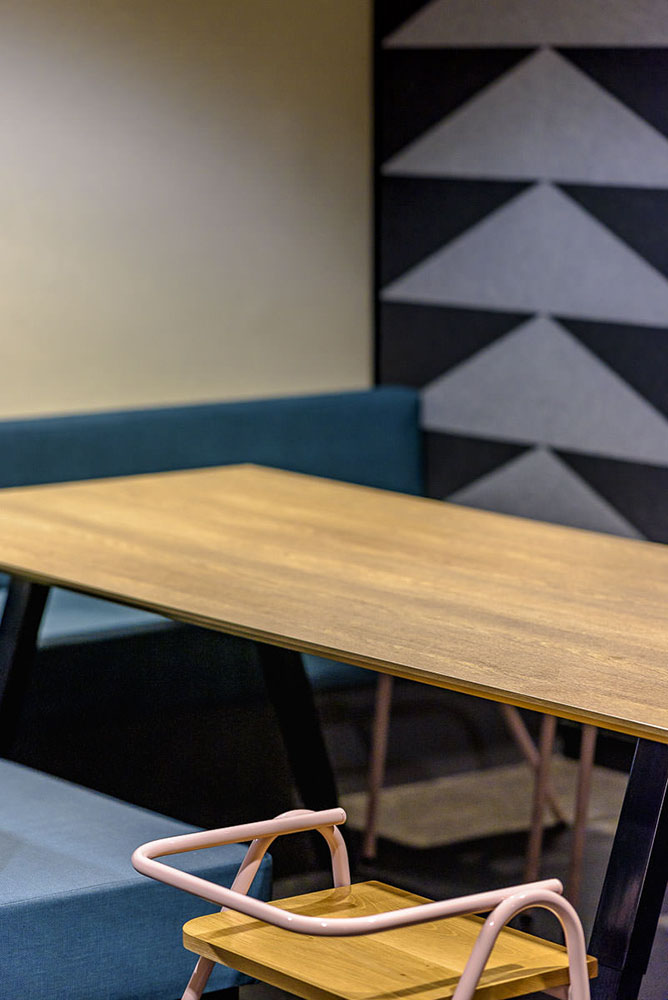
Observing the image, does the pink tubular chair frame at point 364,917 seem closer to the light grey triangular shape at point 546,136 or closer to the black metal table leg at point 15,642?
the black metal table leg at point 15,642

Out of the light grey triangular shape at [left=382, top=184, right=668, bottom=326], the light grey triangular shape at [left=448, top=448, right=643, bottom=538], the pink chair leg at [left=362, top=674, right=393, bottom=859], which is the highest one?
the light grey triangular shape at [left=382, top=184, right=668, bottom=326]

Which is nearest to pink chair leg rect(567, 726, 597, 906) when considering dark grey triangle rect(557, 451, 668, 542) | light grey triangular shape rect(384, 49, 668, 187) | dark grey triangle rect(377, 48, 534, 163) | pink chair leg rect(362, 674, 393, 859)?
pink chair leg rect(362, 674, 393, 859)

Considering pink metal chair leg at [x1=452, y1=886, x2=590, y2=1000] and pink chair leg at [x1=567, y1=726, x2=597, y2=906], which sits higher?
pink metal chair leg at [x1=452, y1=886, x2=590, y2=1000]

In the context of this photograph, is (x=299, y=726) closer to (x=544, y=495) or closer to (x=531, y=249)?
(x=544, y=495)

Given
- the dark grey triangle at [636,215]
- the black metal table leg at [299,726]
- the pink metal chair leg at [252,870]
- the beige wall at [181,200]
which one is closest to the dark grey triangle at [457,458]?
the beige wall at [181,200]

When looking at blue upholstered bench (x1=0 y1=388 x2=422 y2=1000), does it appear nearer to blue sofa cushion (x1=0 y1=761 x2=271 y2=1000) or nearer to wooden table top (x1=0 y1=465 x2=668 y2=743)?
blue sofa cushion (x1=0 y1=761 x2=271 y2=1000)

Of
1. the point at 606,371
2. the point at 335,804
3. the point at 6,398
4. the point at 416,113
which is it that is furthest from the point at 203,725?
the point at 416,113

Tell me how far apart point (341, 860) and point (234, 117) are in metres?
2.74

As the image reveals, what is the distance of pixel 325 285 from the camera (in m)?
4.36

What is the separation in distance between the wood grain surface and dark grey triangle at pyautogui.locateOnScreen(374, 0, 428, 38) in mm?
3027

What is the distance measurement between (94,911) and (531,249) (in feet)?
8.32

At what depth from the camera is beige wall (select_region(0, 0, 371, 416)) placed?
3.81 meters

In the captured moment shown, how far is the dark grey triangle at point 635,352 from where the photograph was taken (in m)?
3.73

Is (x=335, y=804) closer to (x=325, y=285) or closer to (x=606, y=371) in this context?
(x=606, y=371)
